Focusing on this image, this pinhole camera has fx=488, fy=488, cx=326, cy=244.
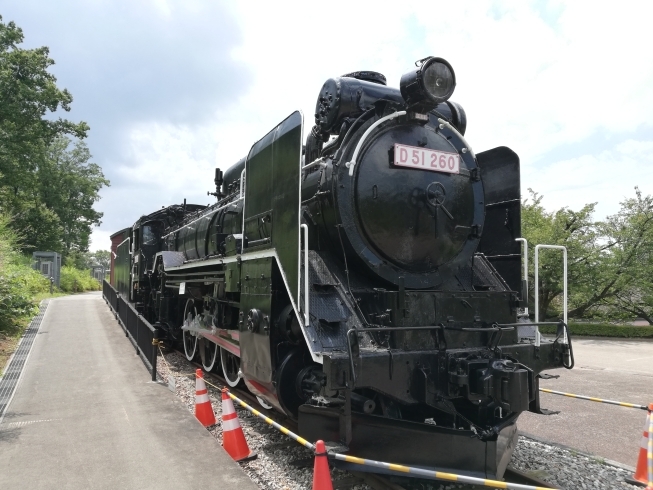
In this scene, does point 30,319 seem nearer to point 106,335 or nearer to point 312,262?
point 106,335

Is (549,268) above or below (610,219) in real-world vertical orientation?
below

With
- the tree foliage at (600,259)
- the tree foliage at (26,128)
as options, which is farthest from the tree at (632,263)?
the tree foliage at (26,128)

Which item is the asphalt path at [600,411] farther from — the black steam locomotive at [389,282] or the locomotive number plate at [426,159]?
the locomotive number plate at [426,159]

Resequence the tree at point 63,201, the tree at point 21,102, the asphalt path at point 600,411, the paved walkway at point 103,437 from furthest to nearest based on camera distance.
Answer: the tree at point 63,201 → the tree at point 21,102 → the asphalt path at point 600,411 → the paved walkway at point 103,437

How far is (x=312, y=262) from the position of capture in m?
4.07

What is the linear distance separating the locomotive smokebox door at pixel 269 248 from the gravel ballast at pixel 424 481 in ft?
2.05

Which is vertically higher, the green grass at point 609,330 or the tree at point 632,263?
the tree at point 632,263

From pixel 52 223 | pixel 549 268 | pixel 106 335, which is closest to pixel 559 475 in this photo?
pixel 106 335

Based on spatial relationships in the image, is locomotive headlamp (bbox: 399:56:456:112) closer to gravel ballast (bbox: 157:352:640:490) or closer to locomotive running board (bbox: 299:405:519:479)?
locomotive running board (bbox: 299:405:519:479)

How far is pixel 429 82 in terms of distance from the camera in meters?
4.14

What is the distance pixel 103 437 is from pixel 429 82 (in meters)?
4.59

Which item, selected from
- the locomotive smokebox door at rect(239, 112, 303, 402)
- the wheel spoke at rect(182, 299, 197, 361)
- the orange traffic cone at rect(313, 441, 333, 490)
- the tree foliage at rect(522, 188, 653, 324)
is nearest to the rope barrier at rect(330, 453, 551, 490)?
the orange traffic cone at rect(313, 441, 333, 490)

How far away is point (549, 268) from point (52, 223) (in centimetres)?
3260

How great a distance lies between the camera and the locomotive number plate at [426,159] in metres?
4.26
